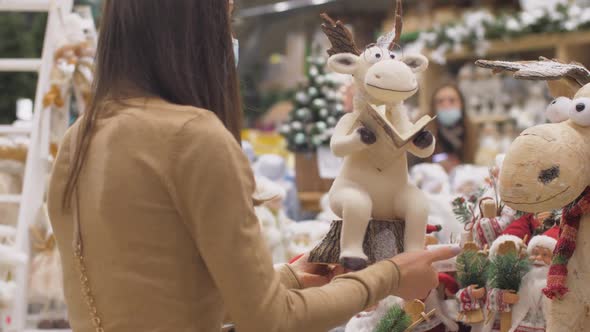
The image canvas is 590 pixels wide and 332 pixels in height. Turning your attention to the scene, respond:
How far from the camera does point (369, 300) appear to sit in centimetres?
118

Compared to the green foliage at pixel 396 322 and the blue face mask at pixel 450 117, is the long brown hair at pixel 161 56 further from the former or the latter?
the blue face mask at pixel 450 117

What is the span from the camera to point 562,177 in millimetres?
1284

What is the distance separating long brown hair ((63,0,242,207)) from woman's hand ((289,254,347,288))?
0.37 meters

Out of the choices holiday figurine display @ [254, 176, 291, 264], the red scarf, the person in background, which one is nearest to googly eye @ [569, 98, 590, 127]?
the red scarf

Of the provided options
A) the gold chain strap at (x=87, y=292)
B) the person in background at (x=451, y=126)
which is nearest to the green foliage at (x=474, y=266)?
the gold chain strap at (x=87, y=292)

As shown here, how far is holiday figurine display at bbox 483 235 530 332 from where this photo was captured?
5.14 ft

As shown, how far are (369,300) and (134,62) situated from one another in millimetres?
458

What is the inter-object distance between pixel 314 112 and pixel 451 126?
0.69 meters

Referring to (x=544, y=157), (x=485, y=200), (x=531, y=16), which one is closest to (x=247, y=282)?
(x=544, y=157)

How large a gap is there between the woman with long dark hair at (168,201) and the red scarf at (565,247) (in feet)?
1.03

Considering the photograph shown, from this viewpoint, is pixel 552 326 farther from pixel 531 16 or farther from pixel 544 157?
pixel 531 16

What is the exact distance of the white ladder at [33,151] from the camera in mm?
2662

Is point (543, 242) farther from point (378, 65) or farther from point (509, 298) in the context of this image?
point (378, 65)

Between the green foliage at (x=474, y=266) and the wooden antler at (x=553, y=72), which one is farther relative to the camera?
the green foliage at (x=474, y=266)
